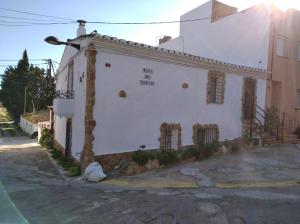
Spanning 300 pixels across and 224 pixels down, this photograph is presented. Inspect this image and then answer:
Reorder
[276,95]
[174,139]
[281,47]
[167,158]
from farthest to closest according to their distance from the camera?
[276,95]
[281,47]
[174,139]
[167,158]

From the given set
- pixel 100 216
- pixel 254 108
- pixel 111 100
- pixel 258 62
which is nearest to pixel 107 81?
pixel 111 100

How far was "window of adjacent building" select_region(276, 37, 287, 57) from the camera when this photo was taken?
18000 millimetres

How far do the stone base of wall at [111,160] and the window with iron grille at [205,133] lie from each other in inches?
141

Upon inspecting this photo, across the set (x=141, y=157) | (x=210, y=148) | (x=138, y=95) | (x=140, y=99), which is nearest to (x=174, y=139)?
(x=210, y=148)

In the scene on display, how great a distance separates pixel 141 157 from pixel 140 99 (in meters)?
1.99

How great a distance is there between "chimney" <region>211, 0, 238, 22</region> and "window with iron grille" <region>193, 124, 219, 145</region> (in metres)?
9.11

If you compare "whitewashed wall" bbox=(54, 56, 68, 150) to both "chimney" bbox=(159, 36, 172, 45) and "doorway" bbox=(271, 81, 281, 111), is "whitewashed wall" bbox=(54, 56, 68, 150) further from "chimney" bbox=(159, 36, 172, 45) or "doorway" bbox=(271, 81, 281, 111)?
"chimney" bbox=(159, 36, 172, 45)

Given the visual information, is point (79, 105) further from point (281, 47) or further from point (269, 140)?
point (281, 47)

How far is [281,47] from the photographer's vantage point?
18.2 meters

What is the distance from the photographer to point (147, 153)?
1163 cm

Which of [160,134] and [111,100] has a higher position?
[111,100]

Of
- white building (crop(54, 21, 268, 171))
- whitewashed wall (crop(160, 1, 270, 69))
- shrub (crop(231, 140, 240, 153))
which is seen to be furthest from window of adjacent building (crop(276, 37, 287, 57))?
shrub (crop(231, 140, 240, 153))

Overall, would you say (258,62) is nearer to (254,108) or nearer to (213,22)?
(254,108)

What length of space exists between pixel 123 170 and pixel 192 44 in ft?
46.1
